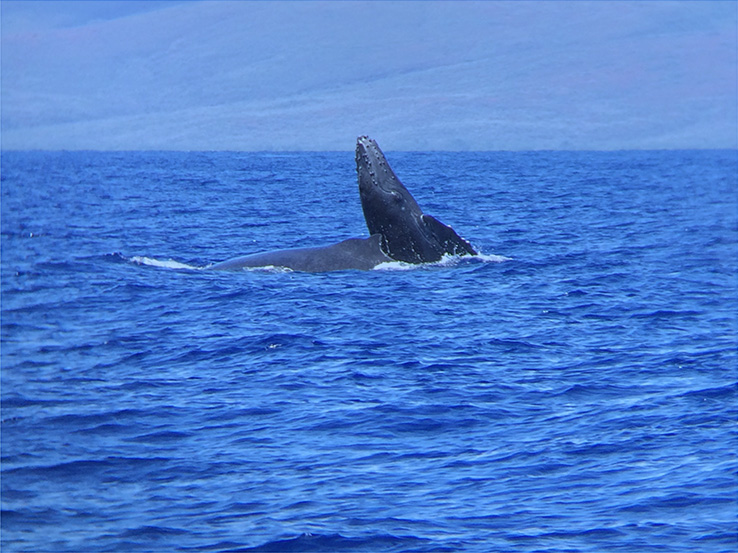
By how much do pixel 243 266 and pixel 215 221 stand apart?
14779 mm

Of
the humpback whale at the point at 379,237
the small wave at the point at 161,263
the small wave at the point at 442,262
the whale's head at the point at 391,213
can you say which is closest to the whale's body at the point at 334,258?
the humpback whale at the point at 379,237

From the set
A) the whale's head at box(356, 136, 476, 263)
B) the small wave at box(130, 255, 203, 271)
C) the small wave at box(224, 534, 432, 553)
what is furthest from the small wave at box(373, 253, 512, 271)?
the small wave at box(224, 534, 432, 553)

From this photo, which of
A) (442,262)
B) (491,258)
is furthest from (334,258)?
(491,258)

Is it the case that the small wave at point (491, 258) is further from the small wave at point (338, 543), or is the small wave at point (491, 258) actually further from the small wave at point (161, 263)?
the small wave at point (338, 543)

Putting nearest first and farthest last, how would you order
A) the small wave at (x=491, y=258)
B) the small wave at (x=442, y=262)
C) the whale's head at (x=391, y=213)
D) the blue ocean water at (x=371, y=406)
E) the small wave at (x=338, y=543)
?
1. the small wave at (x=338, y=543)
2. the blue ocean water at (x=371, y=406)
3. the whale's head at (x=391, y=213)
4. the small wave at (x=442, y=262)
5. the small wave at (x=491, y=258)

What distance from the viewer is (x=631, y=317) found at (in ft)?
53.5

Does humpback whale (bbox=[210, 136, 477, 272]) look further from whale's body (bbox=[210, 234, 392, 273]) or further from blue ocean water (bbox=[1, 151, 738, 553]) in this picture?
blue ocean water (bbox=[1, 151, 738, 553])

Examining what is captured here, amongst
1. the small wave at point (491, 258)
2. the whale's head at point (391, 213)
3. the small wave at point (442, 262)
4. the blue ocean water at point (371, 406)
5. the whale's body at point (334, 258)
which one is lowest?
the blue ocean water at point (371, 406)

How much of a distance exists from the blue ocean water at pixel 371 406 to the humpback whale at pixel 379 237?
0.38 m

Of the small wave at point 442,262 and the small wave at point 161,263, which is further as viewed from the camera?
the small wave at point 161,263

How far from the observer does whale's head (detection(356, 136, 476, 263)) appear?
18516 millimetres

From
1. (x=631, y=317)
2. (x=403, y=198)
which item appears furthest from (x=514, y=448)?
(x=403, y=198)

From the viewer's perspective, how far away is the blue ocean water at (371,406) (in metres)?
8.62

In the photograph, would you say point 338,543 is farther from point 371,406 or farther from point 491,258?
point 491,258
